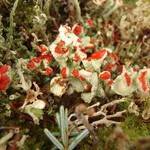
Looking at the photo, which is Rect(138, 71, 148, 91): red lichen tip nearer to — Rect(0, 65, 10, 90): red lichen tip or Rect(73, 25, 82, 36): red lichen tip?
Rect(73, 25, 82, 36): red lichen tip

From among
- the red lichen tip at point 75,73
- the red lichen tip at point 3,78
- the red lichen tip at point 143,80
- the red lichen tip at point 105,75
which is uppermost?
the red lichen tip at point 3,78

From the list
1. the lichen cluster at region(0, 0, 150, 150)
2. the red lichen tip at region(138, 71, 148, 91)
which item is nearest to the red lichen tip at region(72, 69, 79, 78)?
the lichen cluster at region(0, 0, 150, 150)

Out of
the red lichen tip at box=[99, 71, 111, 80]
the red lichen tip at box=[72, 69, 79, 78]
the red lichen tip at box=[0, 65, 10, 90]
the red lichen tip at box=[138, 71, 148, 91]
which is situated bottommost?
the red lichen tip at box=[138, 71, 148, 91]

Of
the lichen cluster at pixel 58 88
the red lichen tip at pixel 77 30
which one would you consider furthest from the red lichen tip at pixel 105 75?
the red lichen tip at pixel 77 30

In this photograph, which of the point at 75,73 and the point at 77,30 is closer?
the point at 75,73

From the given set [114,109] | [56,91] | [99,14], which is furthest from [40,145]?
[99,14]

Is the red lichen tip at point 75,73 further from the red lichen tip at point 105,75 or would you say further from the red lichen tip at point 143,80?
the red lichen tip at point 143,80

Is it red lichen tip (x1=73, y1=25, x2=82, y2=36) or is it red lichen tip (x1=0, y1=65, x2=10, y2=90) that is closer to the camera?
red lichen tip (x1=0, y1=65, x2=10, y2=90)

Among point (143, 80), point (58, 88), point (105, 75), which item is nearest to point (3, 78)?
point (58, 88)

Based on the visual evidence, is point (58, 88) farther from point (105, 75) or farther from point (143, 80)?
point (143, 80)

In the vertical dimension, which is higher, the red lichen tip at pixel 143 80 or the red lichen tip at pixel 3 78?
the red lichen tip at pixel 3 78

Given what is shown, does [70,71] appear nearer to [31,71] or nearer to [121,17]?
[31,71]
